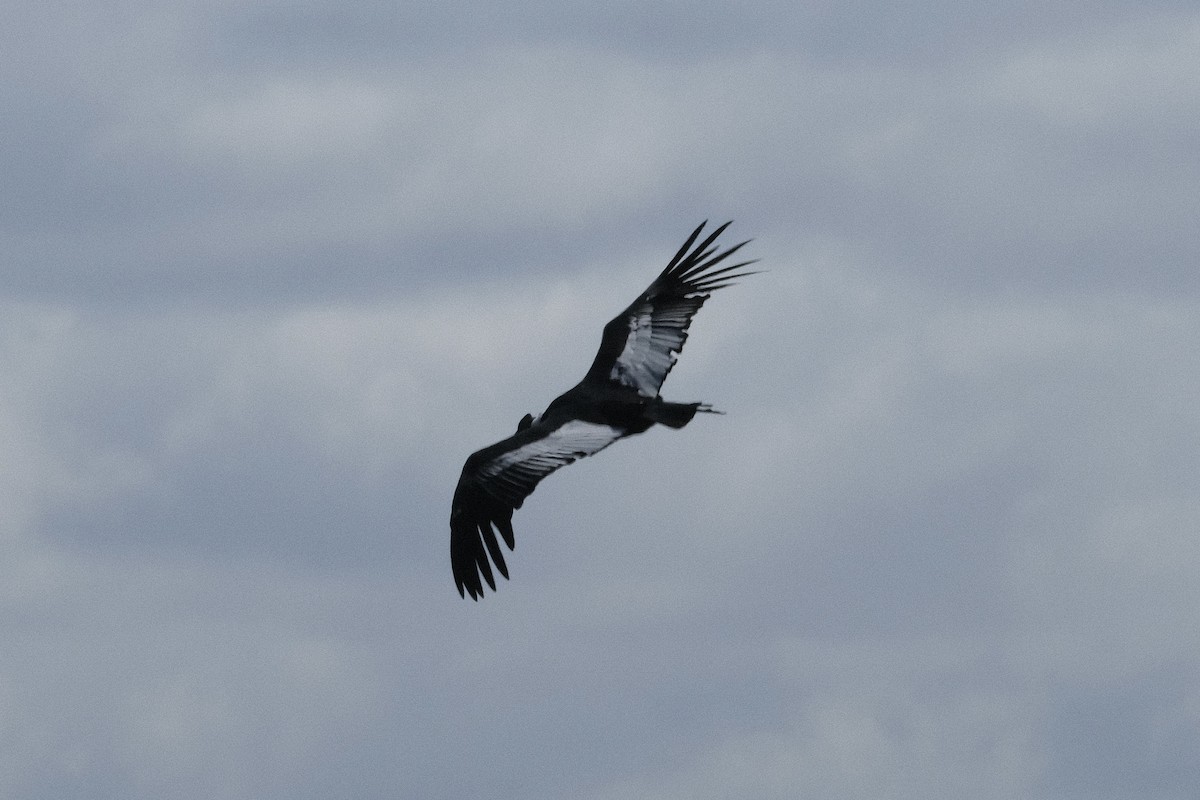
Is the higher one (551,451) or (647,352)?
(647,352)

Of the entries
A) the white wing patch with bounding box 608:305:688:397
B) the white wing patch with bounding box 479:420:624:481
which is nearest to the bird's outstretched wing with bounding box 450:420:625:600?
the white wing patch with bounding box 479:420:624:481

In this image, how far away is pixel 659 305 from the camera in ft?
187

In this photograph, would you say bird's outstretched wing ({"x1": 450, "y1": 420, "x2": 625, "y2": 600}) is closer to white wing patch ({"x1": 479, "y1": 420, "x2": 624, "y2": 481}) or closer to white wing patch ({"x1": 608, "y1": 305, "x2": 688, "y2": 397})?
white wing patch ({"x1": 479, "y1": 420, "x2": 624, "y2": 481})

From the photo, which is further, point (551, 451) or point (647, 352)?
point (647, 352)

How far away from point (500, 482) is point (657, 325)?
6840mm

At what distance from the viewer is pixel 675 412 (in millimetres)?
50969

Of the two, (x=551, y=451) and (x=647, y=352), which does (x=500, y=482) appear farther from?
(x=647, y=352)

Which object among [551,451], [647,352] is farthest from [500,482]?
[647,352]

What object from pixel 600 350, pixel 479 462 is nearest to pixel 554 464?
pixel 479 462

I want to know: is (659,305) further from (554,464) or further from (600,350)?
(554,464)

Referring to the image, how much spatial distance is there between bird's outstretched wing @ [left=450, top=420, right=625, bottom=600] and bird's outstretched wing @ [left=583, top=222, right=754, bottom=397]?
118 inches

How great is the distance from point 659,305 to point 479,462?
7162mm

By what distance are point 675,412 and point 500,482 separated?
4001mm

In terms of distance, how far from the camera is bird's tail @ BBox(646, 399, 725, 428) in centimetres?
5056
